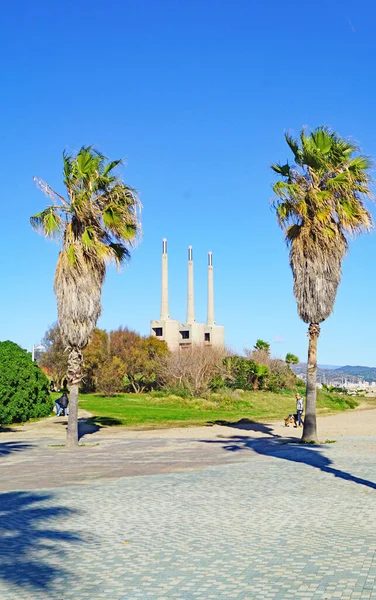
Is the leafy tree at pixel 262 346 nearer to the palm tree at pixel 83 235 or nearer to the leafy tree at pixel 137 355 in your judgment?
the leafy tree at pixel 137 355

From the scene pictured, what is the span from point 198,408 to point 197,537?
34.0 m

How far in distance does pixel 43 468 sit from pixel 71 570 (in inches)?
358

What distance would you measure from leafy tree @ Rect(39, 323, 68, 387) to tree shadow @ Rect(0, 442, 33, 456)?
32.1 meters

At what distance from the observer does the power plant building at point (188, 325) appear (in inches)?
3703

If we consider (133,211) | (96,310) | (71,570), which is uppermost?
(133,211)

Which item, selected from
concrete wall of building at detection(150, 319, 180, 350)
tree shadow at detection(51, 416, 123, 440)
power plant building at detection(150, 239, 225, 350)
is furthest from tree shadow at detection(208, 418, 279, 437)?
concrete wall of building at detection(150, 319, 180, 350)

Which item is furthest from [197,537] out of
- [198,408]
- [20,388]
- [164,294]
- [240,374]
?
[164,294]

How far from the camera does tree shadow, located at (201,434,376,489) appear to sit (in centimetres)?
1482

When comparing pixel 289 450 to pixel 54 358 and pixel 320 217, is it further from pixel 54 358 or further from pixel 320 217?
pixel 54 358

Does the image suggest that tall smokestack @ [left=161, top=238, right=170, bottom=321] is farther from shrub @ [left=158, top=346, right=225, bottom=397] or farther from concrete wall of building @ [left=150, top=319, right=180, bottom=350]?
shrub @ [left=158, top=346, right=225, bottom=397]

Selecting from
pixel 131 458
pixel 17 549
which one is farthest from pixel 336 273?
pixel 17 549

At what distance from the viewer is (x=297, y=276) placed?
2195 cm

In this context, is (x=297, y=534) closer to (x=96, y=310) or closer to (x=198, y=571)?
(x=198, y=571)

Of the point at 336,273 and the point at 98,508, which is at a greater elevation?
the point at 336,273
